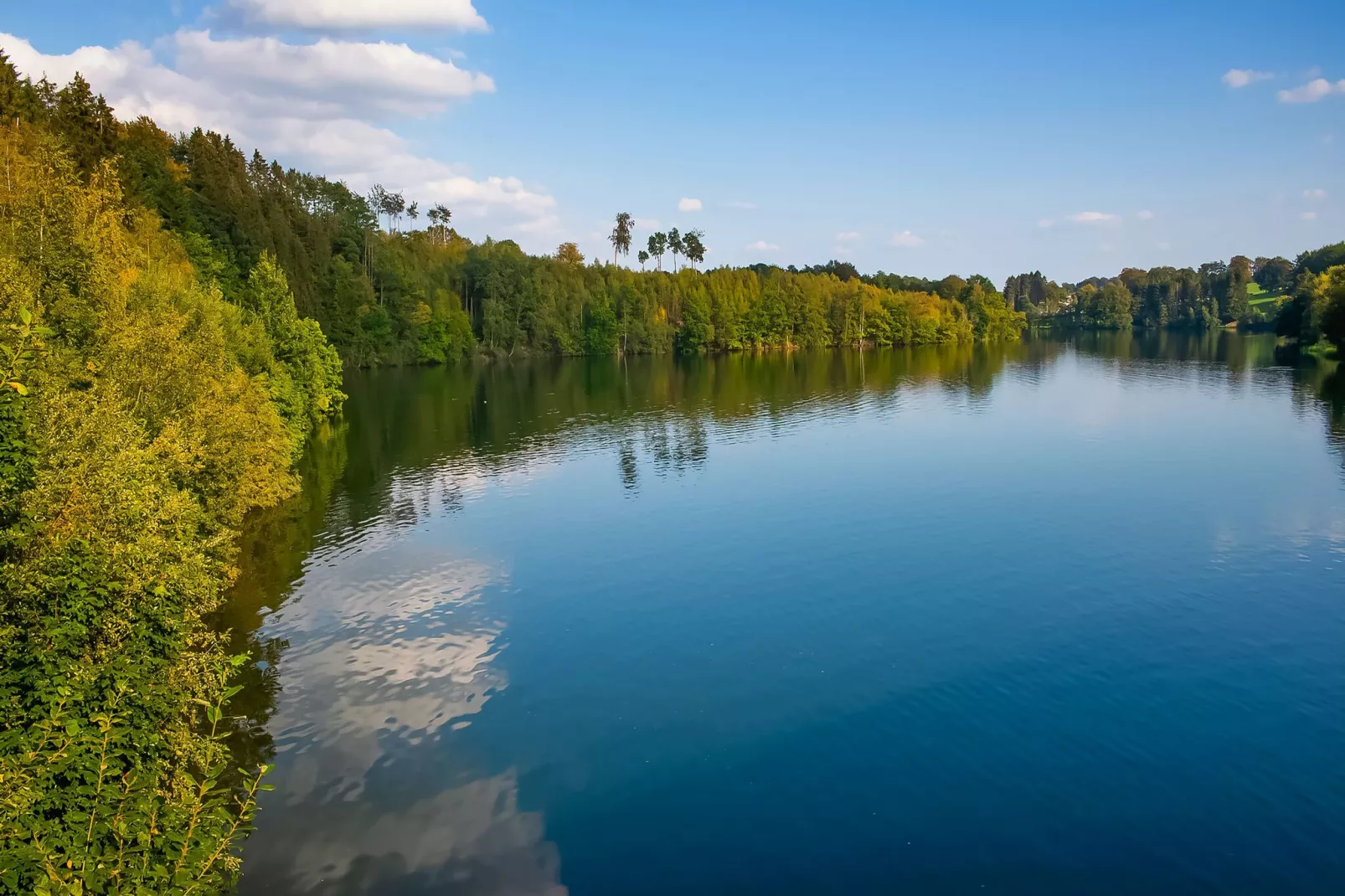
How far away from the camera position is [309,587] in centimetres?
3422

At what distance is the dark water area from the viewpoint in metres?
18.2

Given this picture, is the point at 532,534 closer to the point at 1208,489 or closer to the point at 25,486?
the point at 25,486

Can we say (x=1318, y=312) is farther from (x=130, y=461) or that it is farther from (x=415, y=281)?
(x=130, y=461)

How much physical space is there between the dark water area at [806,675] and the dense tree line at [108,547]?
149 inches

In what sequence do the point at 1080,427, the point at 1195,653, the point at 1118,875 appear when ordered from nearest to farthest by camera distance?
the point at 1118,875, the point at 1195,653, the point at 1080,427

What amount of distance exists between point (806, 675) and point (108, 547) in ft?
61.1

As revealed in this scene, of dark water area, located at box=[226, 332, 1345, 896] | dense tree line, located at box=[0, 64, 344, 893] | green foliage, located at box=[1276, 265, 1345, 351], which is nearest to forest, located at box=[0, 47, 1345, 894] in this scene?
dense tree line, located at box=[0, 64, 344, 893]

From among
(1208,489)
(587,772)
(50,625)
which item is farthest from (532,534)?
(1208,489)

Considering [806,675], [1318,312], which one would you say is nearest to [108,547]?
[806,675]

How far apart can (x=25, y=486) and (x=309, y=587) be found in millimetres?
16874

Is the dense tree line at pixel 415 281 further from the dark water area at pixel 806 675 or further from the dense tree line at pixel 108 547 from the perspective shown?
the dark water area at pixel 806 675

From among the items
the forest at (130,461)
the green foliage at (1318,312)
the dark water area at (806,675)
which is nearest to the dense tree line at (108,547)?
the forest at (130,461)

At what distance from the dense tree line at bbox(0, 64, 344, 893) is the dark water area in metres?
3.78

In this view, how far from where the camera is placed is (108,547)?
55.0 feet
